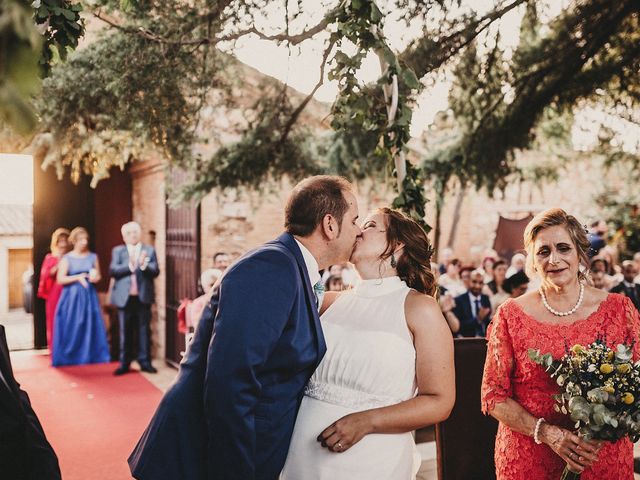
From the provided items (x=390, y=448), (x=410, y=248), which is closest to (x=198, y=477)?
(x=390, y=448)

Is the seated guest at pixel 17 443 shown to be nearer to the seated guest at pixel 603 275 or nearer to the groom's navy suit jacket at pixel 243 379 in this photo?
the groom's navy suit jacket at pixel 243 379

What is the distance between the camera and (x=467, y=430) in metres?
2.89

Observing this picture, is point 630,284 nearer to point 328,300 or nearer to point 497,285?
point 497,285

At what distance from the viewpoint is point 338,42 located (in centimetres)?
288

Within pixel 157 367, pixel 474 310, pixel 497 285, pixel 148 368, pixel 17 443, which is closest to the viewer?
pixel 17 443

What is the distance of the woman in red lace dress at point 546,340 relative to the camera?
7.52 feet

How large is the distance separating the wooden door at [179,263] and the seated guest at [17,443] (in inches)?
247

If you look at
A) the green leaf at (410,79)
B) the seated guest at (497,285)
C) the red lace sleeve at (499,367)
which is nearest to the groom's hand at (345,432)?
the red lace sleeve at (499,367)

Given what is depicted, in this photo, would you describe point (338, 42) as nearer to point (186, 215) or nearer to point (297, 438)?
point (297, 438)

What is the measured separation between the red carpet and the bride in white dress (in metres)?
2.88

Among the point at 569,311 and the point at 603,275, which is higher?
the point at 569,311

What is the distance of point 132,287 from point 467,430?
20.1 ft

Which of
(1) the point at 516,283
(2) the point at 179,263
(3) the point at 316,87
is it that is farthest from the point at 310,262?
(2) the point at 179,263

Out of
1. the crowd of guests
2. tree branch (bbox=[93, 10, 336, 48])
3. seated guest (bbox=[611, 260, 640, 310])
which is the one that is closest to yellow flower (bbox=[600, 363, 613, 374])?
tree branch (bbox=[93, 10, 336, 48])
